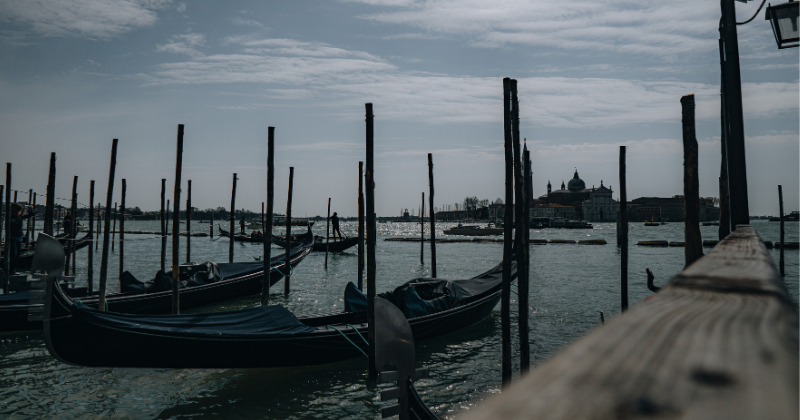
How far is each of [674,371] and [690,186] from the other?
490 cm

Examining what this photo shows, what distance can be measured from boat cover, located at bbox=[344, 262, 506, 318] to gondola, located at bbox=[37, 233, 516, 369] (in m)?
1.01

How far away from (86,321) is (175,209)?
3270 mm

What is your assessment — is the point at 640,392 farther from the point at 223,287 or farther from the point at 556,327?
the point at 223,287

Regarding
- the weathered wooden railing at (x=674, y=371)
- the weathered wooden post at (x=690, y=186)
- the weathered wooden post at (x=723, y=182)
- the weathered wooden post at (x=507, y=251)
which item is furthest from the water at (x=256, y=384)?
the weathered wooden railing at (x=674, y=371)

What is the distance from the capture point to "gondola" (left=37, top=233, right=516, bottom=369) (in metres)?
5.38

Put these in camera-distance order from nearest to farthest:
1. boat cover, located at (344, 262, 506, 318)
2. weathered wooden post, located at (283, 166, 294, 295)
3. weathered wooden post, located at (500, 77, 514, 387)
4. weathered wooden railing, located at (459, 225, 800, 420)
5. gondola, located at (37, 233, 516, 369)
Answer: weathered wooden railing, located at (459, 225, 800, 420)
gondola, located at (37, 233, 516, 369)
weathered wooden post, located at (500, 77, 514, 387)
boat cover, located at (344, 262, 506, 318)
weathered wooden post, located at (283, 166, 294, 295)

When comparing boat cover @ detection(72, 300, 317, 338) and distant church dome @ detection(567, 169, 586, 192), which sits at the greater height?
distant church dome @ detection(567, 169, 586, 192)

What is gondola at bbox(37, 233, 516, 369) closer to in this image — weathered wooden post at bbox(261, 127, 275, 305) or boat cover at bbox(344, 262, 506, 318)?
boat cover at bbox(344, 262, 506, 318)

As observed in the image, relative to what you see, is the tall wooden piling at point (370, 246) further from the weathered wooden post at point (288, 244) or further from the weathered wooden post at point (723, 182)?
the weathered wooden post at point (288, 244)

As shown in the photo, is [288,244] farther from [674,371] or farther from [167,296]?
[674,371]

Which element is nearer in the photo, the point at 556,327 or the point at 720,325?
the point at 720,325

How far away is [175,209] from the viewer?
8.34 m

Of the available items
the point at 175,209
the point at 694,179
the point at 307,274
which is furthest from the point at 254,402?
the point at 307,274

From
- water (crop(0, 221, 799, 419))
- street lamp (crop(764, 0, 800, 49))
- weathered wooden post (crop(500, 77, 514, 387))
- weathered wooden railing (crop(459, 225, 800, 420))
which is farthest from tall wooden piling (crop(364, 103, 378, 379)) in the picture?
weathered wooden railing (crop(459, 225, 800, 420))
